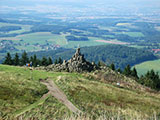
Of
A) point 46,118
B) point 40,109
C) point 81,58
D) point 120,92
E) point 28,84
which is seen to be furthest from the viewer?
point 81,58

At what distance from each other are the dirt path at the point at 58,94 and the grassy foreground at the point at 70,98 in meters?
0.66

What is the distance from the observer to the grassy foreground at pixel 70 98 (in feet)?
80.9

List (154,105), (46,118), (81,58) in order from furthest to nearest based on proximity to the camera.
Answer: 1. (81,58)
2. (154,105)
3. (46,118)

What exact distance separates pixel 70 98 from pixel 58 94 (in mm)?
1905

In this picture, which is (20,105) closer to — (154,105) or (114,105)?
(114,105)

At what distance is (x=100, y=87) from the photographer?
3728 centimetres

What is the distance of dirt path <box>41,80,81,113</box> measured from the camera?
27720 millimetres

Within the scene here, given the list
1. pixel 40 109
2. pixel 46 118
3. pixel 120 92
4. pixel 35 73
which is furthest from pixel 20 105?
pixel 120 92

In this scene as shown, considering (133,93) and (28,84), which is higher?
(28,84)

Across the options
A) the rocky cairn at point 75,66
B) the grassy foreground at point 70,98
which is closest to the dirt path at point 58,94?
the grassy foreground at point 70,98

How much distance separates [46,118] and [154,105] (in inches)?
751

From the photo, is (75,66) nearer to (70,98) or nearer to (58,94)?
(58,94)

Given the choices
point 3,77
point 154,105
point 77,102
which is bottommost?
point 154,105

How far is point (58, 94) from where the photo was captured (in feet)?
101
